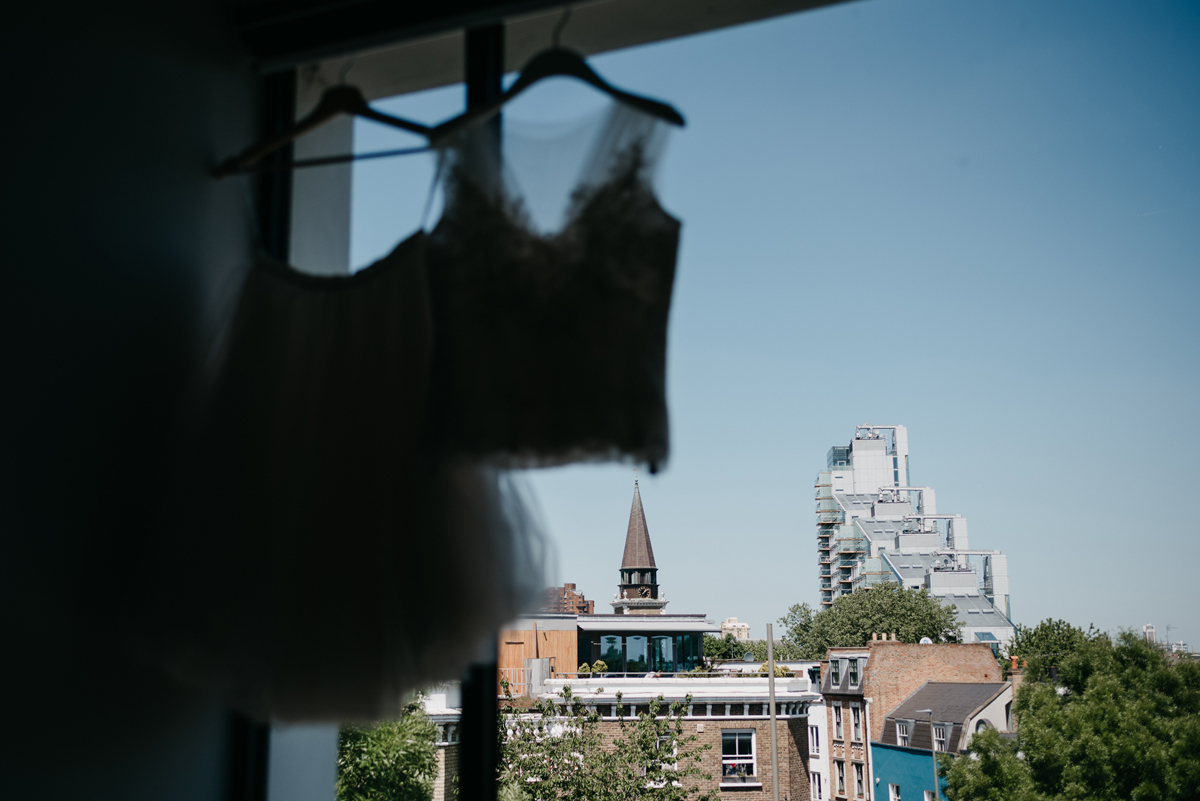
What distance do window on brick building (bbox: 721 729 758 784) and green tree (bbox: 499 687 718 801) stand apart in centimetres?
415

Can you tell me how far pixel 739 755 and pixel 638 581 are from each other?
19.8m

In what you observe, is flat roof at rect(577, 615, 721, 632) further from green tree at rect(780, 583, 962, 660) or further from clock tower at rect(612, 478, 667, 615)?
green tree at rect(780, 583, 962, 660)

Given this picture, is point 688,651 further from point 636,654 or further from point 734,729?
point 734,729

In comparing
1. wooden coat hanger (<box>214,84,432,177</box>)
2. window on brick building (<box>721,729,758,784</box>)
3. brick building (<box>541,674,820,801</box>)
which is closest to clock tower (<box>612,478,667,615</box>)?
brick building (<box>541,674,820,801</box>)

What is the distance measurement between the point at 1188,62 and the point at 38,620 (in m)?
14.4

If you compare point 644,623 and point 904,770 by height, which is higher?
point 644,623

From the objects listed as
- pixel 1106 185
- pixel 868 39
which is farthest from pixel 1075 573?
pixel 868 39

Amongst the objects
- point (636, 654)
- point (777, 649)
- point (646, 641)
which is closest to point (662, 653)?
point (646, 641)

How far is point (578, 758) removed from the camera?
7.62m

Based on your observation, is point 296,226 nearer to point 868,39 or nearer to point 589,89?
point 589,89

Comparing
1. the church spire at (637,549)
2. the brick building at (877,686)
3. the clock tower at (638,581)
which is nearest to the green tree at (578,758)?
the brick building at (877,686)

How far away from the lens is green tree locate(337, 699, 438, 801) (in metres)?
1.74

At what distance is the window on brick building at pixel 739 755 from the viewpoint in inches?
466

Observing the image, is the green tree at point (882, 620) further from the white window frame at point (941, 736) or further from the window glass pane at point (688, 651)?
the white window frame at point (941, 736)
